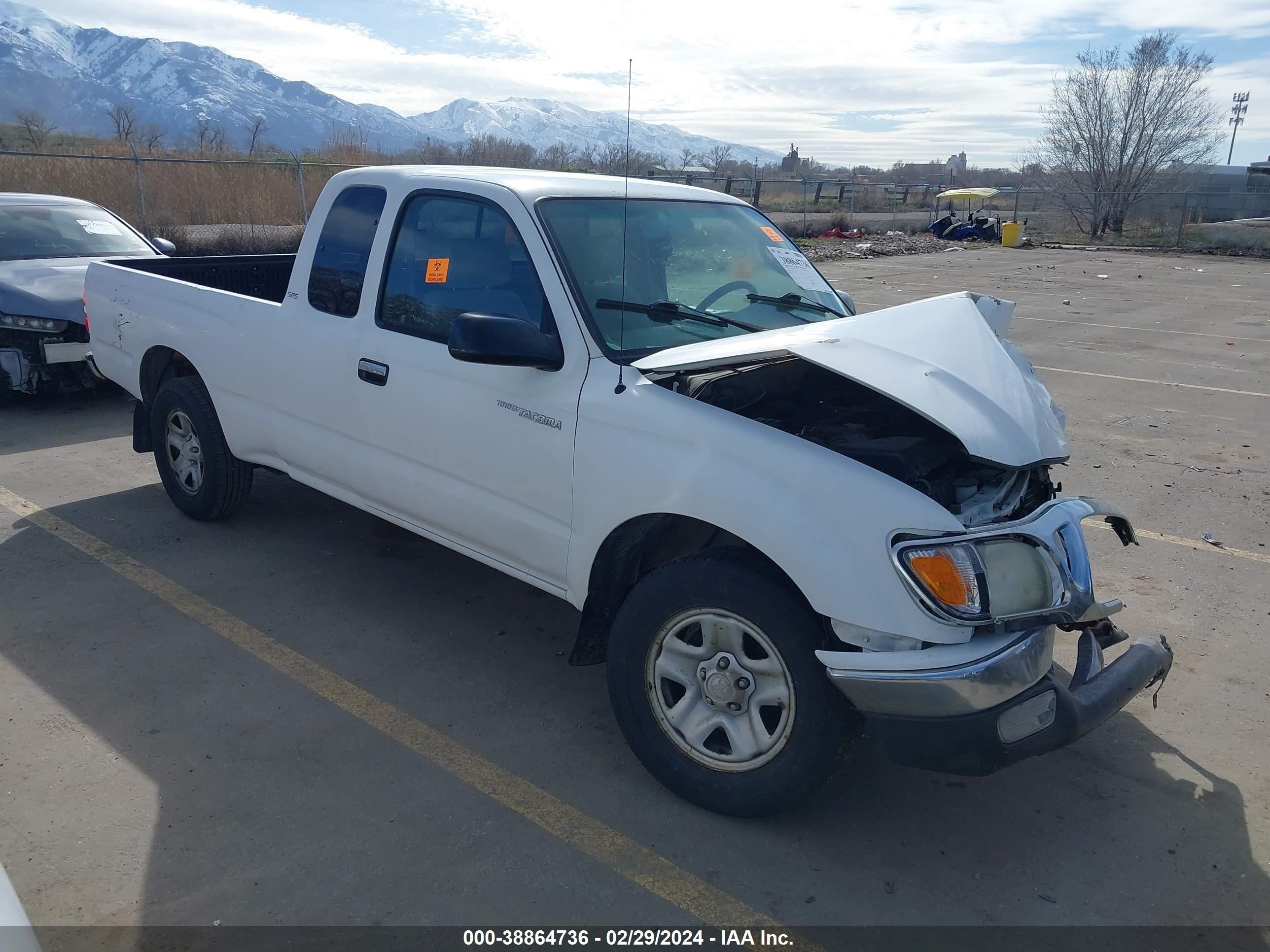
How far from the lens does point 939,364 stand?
10.6 ft

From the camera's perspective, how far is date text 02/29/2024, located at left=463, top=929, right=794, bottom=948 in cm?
274

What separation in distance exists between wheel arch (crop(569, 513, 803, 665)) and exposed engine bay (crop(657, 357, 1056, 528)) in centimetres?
45

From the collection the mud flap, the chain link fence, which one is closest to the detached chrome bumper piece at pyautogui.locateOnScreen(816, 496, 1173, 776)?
the mud flap

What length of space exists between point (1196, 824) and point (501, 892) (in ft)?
7.57

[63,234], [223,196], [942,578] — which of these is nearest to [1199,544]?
[942,578]

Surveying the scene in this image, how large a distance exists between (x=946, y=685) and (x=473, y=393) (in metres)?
2.06

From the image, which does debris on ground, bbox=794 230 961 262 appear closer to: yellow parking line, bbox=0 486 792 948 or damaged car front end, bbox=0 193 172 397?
damaged car front end, bbox=0 193 172 397

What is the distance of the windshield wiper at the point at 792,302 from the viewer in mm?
4273

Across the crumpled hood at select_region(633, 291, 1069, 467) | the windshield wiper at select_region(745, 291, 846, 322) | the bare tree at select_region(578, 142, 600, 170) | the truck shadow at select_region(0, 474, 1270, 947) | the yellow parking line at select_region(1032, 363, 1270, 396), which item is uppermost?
the bare tree at select_region(578, 142, 600, 170)

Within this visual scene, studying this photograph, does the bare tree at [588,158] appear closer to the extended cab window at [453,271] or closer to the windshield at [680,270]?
the windshield at [680,270]

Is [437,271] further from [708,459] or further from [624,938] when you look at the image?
[624,938]

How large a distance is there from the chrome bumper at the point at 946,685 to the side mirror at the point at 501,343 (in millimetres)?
1482

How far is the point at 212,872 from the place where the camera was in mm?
2959

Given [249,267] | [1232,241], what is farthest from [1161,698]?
[1232,241]
